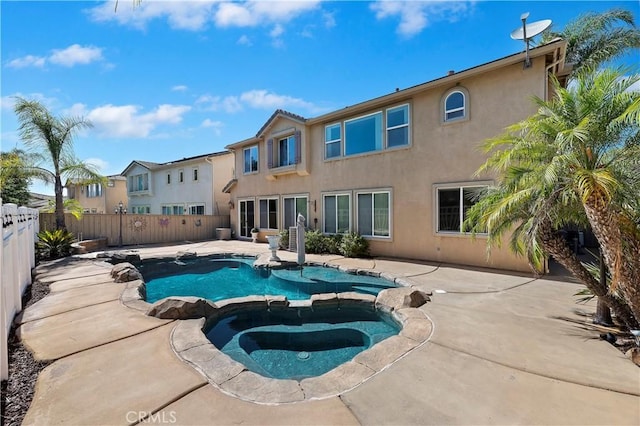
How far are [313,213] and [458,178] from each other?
730cm

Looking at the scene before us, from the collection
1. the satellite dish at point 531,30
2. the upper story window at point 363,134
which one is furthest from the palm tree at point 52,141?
the satellite dish at point 531,30

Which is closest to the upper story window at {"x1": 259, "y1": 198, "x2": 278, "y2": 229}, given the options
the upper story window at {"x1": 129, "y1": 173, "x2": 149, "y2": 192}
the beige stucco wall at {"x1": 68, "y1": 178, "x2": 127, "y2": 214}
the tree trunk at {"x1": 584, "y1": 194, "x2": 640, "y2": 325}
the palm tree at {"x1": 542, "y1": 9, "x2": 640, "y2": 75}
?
→ the tree trunk at {"x1": 584, "y1": 194, "x2": 640, "y2": 325}

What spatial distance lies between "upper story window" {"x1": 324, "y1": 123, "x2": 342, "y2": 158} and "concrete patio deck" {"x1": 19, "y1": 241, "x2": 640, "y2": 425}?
9.90 meters

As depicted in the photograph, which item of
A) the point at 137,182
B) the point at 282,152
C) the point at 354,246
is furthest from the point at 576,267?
the point at 137,182

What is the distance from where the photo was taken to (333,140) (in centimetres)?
1433

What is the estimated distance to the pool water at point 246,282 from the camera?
859 centimetres

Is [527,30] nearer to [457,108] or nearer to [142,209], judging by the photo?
[457,108]

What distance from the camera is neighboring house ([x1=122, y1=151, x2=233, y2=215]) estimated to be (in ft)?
76.4

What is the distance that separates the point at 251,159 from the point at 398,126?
10622mm

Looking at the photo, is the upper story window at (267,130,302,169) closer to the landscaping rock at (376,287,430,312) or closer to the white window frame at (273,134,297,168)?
the white window frame at (273,134,297,168)

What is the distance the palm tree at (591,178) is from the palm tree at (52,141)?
17146 millimetres

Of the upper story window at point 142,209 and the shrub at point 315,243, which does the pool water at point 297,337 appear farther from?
the upper story window at point 142,209

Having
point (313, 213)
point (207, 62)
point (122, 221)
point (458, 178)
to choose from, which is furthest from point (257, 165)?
point (458, 178)

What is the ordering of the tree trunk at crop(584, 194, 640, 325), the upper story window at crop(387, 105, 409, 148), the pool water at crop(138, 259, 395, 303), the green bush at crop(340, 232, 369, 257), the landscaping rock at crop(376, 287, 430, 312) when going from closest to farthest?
the tree trunk at crop(584, 194, 640, 325) < the landscaping rock at crop(376, 287, 430, 312) < the pool water at crop(138, 259, 395, 303) < the upper story window at crop(387, 105, 409, 148) < the green bush at crop(340, 232, 369, 257)
